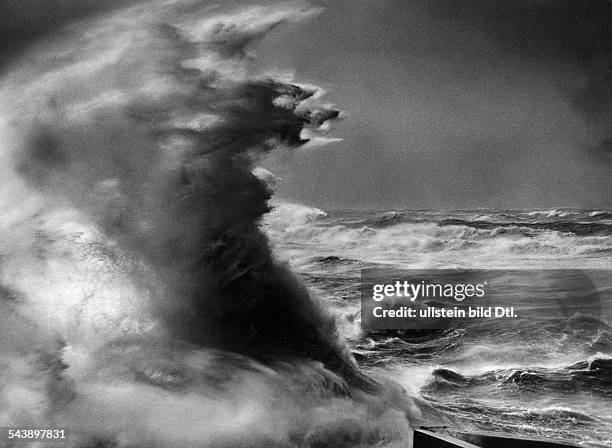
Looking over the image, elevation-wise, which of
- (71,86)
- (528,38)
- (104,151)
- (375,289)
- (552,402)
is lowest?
(552,402)

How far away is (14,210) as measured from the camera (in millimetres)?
4027

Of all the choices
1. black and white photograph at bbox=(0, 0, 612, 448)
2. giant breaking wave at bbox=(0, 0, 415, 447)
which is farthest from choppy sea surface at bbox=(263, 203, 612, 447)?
giant breaking wave at bbox=(0, 0, 415, 447)

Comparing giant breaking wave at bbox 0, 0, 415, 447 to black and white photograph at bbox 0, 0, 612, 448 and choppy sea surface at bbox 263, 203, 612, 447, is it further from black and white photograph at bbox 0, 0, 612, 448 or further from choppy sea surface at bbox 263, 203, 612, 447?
choppy sea surface at bbox 263, 203, 612, 447

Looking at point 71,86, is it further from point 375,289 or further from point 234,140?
point 375,289

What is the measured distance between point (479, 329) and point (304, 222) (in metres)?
1.12

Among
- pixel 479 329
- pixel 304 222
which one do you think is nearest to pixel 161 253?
pixel 304 222

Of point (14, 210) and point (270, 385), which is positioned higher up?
point (14, 210)

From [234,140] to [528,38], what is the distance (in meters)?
1.79

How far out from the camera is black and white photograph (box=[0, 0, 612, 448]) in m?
3.80

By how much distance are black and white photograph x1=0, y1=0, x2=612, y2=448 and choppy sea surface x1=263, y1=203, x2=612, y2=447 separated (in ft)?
0.04

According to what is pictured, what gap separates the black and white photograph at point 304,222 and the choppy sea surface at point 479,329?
1 centimetres

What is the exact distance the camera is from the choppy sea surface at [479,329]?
3.77 meters

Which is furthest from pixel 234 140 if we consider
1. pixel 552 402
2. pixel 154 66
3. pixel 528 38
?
pixel 552 402

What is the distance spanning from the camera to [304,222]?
4008 mm
